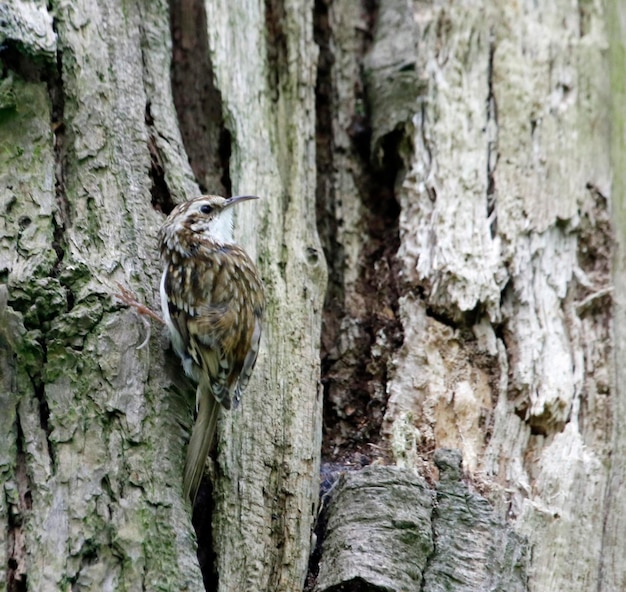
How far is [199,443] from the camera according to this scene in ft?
9.32

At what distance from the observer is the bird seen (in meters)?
3.05

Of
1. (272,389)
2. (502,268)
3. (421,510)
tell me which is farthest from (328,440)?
(502,268)

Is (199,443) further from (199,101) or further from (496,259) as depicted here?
(199,101)

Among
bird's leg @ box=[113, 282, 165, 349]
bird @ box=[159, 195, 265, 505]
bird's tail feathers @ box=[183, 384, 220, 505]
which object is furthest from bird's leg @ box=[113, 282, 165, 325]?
bird's tail feathers @ box=[183, 384, 220, 505]

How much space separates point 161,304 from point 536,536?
4.80ft

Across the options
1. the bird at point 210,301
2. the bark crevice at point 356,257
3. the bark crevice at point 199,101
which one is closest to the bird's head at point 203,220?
the bird at point 210,301

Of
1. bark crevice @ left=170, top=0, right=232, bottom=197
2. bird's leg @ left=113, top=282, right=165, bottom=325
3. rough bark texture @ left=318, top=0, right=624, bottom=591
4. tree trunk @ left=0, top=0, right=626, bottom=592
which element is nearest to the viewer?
tree trunk @ left=0, top=0, right=626, bottom=592

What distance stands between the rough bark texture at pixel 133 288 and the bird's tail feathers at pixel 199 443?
1.7 inches

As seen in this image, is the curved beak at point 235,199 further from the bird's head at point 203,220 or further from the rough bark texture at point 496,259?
the rough bark texture at point 496,259

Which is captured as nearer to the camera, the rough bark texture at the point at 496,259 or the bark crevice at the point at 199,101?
the rough bark texture at the point at 496,259

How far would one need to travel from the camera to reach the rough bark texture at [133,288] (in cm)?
254

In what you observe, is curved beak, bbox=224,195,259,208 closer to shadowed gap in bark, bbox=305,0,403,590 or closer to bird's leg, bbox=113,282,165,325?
shadowed gap in bark, bbox=305,0,403,590

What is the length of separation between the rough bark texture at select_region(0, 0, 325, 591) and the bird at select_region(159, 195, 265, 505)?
74mm

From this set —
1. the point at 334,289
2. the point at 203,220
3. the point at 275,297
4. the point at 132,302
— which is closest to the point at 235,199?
the point at 203,220
